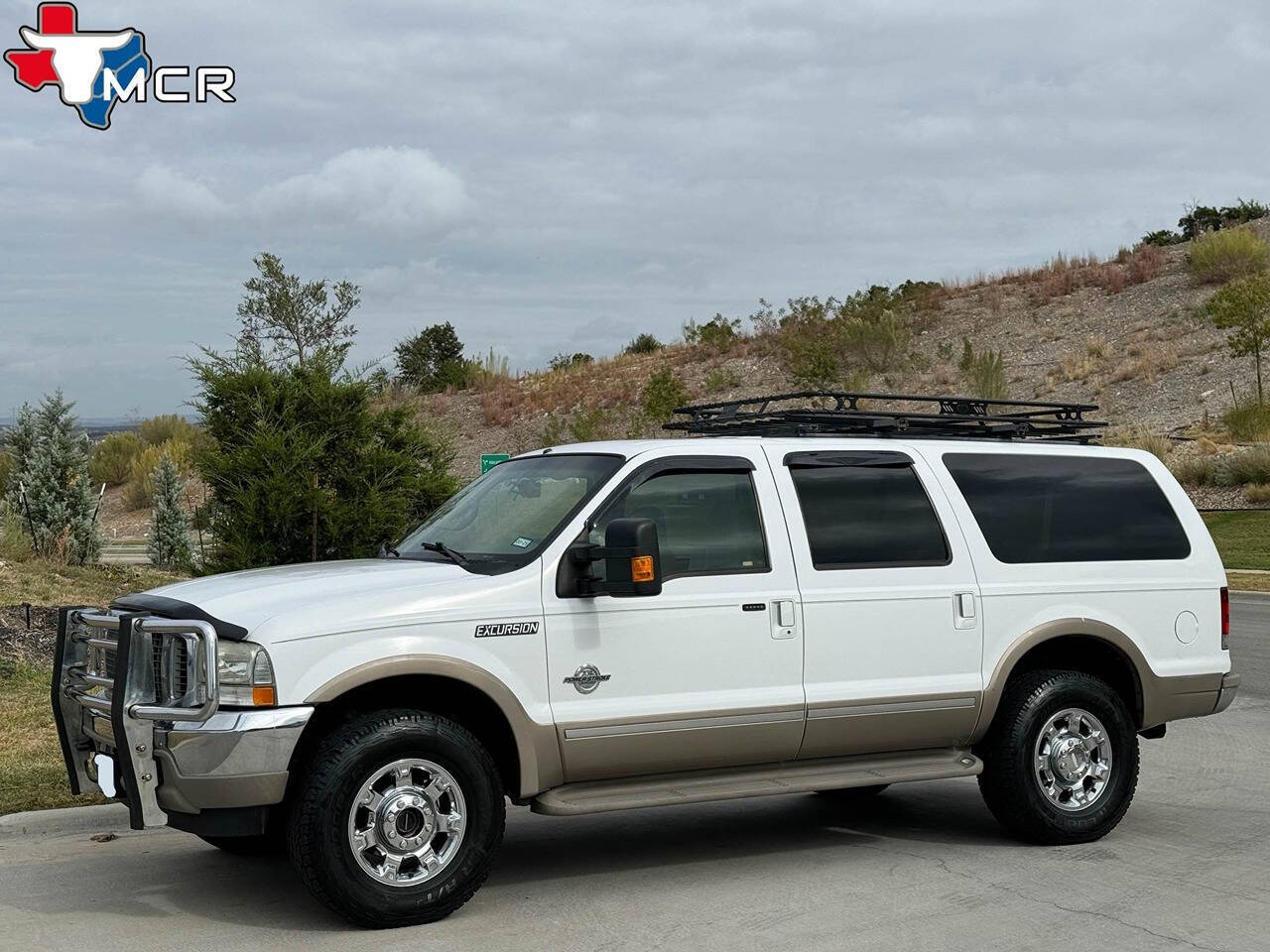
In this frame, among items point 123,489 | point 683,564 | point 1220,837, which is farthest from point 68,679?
point 123,489

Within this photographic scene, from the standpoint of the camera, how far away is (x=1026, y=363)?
46188 millimetres

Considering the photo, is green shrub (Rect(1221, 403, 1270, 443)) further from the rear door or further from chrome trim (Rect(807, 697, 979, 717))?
chrome trim (Rect(807, 697, 979, 717))

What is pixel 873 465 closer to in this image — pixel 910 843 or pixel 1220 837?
pixel 910 843

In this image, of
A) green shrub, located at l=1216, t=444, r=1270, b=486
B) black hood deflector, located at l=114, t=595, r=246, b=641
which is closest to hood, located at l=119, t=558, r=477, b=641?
black hood deflector, located at l=114, t=595, r=246, b=641

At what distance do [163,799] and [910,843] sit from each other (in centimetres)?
376

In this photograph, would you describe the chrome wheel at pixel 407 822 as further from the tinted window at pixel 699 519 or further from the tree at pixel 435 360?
the tree at pixel 435 360

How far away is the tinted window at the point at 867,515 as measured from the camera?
7215 millimetres

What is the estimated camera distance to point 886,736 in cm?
718

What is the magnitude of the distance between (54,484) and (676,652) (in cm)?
1618

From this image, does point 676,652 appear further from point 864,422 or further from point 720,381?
point 720,381

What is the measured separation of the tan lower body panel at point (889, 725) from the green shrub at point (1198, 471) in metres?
24.5

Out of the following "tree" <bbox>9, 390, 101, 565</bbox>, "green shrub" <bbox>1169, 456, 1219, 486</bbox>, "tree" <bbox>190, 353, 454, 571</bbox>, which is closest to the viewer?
"tree" <bbox>190, 353, 454, 571</bbox>

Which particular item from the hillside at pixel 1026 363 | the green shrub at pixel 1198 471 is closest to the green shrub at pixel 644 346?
the hillside at pixel 1026 363

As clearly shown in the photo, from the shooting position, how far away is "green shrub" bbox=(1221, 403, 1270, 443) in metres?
32.0
